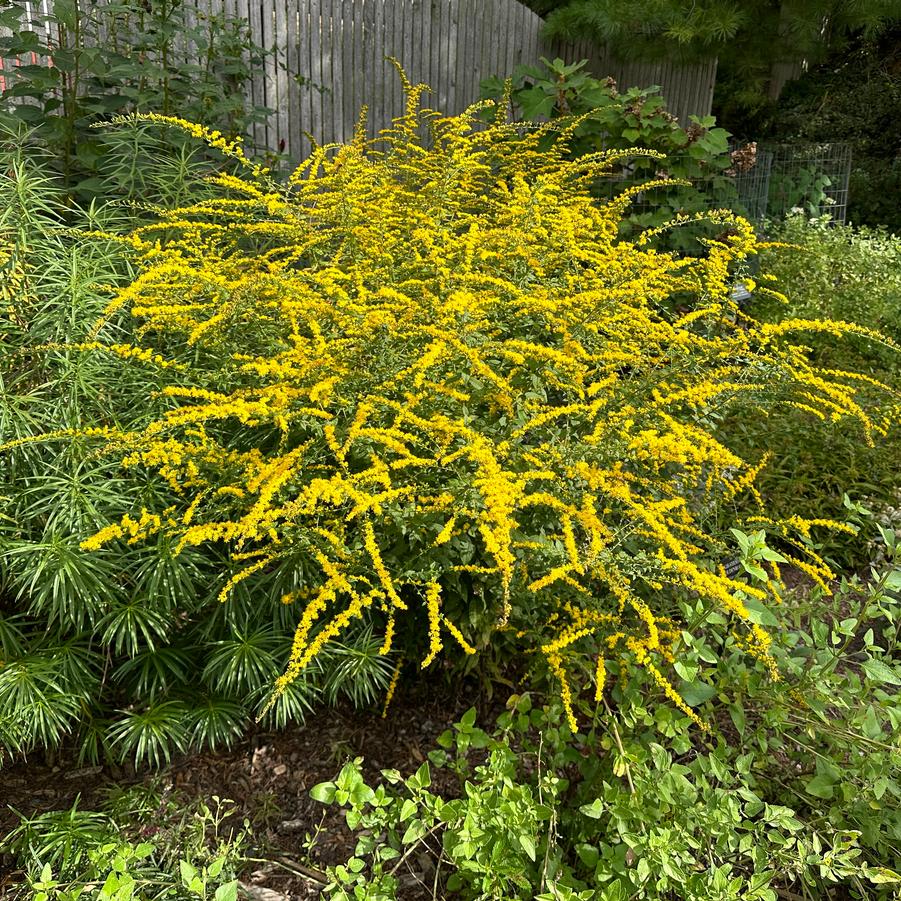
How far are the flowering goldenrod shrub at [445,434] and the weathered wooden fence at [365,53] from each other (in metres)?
2.72

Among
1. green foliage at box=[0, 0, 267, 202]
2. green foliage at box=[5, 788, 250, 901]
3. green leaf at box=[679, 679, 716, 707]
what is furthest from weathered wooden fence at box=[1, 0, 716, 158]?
green leaf at box=[679, 679, 716, 707]

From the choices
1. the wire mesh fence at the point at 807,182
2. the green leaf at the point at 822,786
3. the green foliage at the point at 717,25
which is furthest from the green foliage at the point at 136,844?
the wire mesh fence at the point at 807,182

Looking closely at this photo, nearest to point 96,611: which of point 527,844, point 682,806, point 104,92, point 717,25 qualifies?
point 527,844

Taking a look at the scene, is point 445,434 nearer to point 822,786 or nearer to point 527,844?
point 527,844

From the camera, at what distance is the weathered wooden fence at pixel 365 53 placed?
206 inches

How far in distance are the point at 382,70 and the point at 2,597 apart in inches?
195

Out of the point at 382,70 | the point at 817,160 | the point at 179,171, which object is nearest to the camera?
the point at 179,171

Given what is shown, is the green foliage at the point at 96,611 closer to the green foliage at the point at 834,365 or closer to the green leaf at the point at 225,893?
the green leaf at the point at 225,893

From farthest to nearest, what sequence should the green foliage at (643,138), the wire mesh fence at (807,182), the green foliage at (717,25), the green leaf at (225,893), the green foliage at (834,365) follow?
the wire mesh fence at (807,182)
the green foliage at (717,25)
the green foliage at (643,138)
the green foliage at (834,365)
the green leaf at (225,893)

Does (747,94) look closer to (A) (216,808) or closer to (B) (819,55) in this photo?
(B) (819,55)

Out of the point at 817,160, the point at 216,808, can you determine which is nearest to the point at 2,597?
the point at 216,808

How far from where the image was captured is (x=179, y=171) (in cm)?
321

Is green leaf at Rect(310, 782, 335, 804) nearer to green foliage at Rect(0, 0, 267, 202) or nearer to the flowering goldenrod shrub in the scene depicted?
the flowering goldenrod shrub

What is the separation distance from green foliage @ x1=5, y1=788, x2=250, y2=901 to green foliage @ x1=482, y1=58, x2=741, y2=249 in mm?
4257
